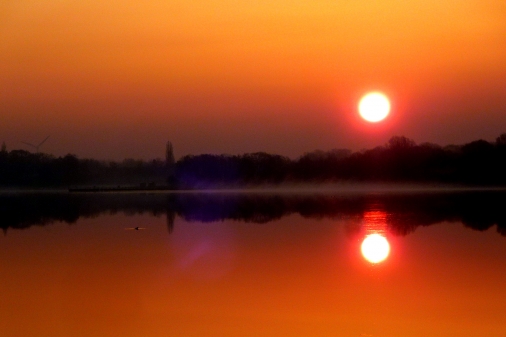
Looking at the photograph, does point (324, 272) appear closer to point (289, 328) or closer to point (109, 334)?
point (289, 328)

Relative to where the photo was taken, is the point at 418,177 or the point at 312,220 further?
the point at 418,177

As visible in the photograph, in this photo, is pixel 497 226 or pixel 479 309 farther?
pixel 497 226

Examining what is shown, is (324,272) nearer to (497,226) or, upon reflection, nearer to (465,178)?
(497,226)

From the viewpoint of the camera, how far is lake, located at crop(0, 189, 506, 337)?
9.56 meters

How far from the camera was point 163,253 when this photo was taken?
54.9 ft

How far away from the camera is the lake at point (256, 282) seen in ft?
31.4

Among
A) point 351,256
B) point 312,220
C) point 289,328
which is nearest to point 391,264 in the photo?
point 351,256

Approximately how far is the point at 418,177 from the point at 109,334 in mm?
71317

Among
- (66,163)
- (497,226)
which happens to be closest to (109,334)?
(497,226)

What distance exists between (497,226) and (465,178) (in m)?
53.7

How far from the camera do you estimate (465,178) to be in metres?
73.5

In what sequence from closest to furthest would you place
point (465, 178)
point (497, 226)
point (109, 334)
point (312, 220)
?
point (109, 334), point (497, 226), point (312, 220), point (465, 178)

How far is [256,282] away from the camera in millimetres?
12531

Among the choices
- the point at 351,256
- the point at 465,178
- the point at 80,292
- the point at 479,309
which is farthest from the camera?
the point at 465,178
